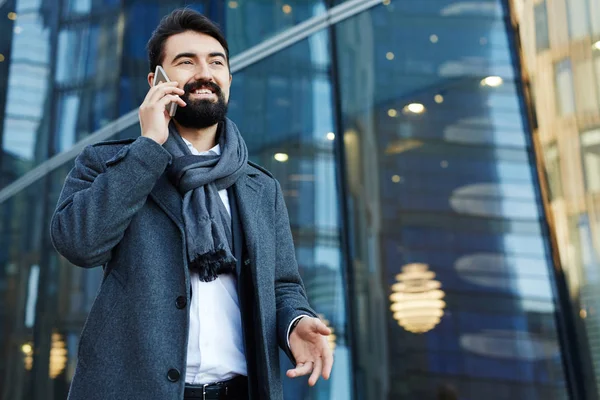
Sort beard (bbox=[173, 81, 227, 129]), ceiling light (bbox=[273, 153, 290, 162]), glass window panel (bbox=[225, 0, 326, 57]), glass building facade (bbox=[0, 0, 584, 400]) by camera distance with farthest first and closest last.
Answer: glass window panel (bbox=[225, 0, 326, 57]) < ceiling light (bbox=[273, 153, 290, 162]) < glass building facade (bbox=[0, 0, 584, 400]) < beard (bbox=[173, 81, 227, 129])

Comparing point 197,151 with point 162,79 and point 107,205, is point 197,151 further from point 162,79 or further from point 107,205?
point 107,205

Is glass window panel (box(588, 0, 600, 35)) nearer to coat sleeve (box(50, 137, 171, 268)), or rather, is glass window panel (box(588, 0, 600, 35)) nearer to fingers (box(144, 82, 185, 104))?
fingers (box(144, 82, 185, 104))

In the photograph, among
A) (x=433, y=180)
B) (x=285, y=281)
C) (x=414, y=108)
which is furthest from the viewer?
(x=414, y=108)

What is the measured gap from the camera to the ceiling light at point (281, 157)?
5.95 meters

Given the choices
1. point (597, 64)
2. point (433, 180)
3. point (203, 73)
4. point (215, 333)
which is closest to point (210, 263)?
point (215, 333)

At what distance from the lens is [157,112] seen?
7.32 ft

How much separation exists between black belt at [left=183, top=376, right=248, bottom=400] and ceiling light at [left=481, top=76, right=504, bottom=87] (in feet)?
11.3

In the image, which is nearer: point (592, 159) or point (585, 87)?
point (592, 159)

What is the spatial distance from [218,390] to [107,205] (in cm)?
58

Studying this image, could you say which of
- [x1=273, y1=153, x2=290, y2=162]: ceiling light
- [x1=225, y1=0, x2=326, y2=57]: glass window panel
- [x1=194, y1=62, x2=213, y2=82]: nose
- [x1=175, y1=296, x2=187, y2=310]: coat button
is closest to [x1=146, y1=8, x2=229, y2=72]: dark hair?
[x1=194, y1=62, x2=213, y2=82]: nose

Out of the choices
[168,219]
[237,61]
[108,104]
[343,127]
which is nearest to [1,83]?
[108,104]

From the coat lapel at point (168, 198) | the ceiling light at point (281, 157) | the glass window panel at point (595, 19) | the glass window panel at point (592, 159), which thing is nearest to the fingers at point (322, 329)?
the coat lapel at point (168, 198)

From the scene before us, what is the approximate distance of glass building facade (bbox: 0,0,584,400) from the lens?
15.1 ft

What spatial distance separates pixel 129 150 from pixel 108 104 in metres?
6.36
